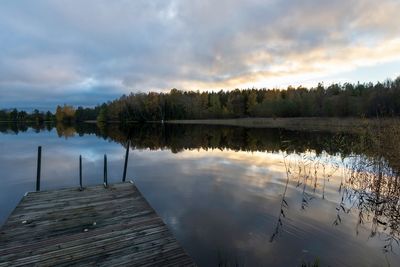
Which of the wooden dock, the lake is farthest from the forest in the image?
the wooden dock

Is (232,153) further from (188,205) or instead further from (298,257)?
(298,257)

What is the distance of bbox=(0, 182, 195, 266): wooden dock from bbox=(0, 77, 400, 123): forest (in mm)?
43636

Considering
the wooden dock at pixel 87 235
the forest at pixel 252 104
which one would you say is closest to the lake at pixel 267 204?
the wooden dock at pixel 87 235

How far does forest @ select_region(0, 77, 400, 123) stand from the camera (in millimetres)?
48344

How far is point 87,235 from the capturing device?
220 inches

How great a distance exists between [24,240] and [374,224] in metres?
8.95

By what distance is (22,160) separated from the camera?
1983 cm

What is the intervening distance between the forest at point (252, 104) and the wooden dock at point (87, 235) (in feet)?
143

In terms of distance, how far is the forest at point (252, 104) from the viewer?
4834cm

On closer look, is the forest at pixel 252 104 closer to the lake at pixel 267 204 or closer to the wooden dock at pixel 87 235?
the lake at pixel 267 204

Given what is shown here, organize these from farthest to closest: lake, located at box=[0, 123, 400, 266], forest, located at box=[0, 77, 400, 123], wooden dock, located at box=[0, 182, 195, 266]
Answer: forest, located at box=[0, 77, 400, 123] < lake, located at box=[0, 123, 400, 266] < wooden dock, located at box=[0, 182, 195, 266]

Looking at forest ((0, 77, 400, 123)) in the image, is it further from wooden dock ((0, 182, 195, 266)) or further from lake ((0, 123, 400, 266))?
wooden dock ((0, 182, 195, 266))

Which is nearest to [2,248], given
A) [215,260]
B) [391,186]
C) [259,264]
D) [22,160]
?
[215,260]

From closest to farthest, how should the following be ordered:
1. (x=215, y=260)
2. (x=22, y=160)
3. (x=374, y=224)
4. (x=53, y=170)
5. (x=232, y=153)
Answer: (x=215, y=260) → (x=374, y=224) → (x=53, y=170) → (x=22, y=160) → (x=232, y=153)
